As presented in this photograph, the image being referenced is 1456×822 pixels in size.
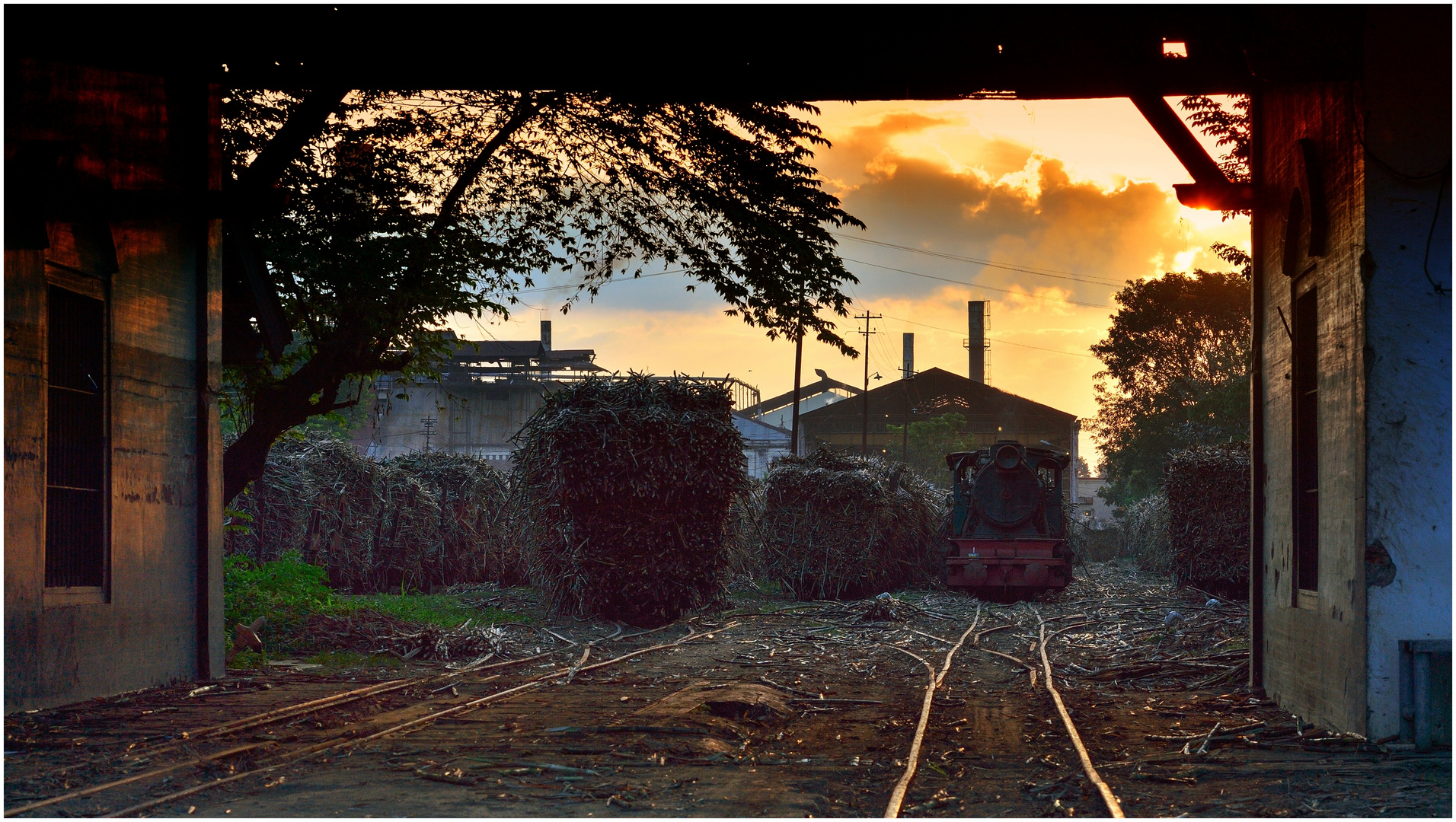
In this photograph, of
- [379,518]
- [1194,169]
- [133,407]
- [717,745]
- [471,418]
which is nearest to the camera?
[717,745]

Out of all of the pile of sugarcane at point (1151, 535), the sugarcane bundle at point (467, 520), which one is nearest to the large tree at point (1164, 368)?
the pile of sugarcane at point (1151, 535)

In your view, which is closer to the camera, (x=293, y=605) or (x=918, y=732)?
(x=918, y=732)

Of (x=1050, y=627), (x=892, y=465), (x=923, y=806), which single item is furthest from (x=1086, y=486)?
(x=923, y=806)

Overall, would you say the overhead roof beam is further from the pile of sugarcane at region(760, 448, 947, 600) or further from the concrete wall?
the pile of sugarcane at region(760, 448, 947, 600)

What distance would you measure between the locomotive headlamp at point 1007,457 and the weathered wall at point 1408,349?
48.4 feet

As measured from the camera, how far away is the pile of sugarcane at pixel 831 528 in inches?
851

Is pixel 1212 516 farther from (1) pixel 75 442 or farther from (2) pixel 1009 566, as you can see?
(1) pixel 75 442

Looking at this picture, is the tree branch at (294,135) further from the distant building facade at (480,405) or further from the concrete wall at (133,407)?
the distant building facade at (480,405)

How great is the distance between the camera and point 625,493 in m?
15.8

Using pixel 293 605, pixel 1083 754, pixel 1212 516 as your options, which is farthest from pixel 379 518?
pixel 1083 754

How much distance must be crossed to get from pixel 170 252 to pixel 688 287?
5324mm

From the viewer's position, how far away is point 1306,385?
29.5 ft

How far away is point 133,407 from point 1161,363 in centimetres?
A: 4107

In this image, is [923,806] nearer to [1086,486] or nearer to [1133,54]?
[1133,54]
